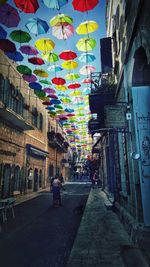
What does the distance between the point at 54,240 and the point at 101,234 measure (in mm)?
1423

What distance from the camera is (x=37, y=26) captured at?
800 cm

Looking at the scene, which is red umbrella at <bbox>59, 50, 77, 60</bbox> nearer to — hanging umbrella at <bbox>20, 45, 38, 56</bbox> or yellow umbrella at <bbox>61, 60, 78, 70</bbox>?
yellow umbrella at <bbox>61, 60, 78, 70</bbox>

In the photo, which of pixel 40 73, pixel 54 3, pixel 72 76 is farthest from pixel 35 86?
pixel 54 3

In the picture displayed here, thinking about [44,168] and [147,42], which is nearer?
[147,42]

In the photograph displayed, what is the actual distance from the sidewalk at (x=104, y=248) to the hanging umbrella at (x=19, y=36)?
8.23 metres

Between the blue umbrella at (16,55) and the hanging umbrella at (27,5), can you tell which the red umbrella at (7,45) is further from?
the hanging umbrella at (27,5)

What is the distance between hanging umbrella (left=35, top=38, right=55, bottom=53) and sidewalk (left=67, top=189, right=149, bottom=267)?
311 inches

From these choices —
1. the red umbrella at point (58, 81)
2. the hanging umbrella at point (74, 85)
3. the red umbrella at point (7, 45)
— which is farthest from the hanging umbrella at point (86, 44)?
the red umbrella at point (7, 45)

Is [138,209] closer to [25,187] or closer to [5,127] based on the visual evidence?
[5,127]

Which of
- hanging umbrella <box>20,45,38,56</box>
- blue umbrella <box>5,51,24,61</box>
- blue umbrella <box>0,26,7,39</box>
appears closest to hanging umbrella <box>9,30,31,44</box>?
blue umbrella <box>0,26,7,39</box>

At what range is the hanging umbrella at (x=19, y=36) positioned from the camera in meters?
8.02

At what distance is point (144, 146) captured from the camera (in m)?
4.50

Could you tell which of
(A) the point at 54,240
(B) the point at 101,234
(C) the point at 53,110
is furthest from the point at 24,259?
(C) the point at 53,110

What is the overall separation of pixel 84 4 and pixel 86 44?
215 cm
